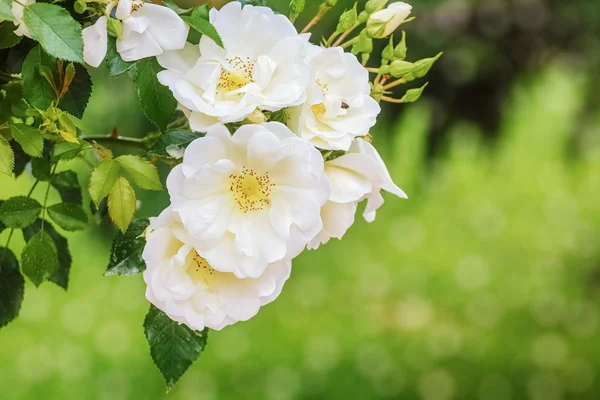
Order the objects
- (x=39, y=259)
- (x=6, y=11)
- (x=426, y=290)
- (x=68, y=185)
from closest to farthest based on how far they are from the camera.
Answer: (x=6, y=11), (x=39, y=259), (x=68, y=185), (x=426, y=290)

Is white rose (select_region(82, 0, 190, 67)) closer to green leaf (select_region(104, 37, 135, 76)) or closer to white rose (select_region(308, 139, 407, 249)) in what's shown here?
green leaf (select_region(104, 37, 135, 76))

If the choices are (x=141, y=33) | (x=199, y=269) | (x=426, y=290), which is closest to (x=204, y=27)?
(x=141, y=33)

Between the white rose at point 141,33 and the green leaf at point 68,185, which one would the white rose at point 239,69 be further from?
the green leaf at point 68,185

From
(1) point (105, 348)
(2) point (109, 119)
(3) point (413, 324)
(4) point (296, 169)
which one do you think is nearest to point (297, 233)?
(4) point (296, 169)

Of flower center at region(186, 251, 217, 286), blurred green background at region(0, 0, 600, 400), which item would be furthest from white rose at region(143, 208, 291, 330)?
blurred green background at region(0, 0, 600, 400)

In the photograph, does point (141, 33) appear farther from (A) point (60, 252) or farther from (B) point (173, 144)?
(A) point (60, 252)

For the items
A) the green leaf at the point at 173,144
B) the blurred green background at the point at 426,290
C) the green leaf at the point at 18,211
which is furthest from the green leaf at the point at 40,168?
the blurred green background at the point at 426,290
